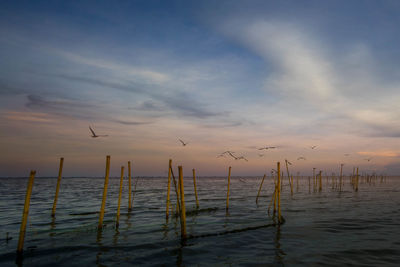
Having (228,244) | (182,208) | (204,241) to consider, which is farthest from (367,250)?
(182,208)

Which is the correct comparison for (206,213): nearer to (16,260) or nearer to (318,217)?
(318,217)

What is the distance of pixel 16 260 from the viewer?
876cm

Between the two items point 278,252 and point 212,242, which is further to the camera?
point 212,242

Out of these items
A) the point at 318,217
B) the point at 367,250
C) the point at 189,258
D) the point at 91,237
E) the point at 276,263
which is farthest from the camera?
the point at 318,217

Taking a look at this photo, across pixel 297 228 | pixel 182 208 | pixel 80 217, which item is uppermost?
pixel 182 208

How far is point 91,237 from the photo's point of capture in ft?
38.4

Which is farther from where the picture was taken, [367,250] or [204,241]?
[204,241]

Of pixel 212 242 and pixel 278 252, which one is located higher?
pixel 278 252

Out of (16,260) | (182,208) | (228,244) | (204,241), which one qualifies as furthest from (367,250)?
(16,260)

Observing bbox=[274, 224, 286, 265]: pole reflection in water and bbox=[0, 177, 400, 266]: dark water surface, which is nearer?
bbox=[274, 224, 286, 265]: pole reflection in water

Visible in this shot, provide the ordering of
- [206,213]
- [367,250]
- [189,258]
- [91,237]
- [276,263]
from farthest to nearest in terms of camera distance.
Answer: [206,213] < [91,237] < [367,250] < [189,258] < [276,263]

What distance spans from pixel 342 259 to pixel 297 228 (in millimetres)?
4624

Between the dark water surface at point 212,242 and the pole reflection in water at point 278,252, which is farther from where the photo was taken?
the dark water surface at point 212,242

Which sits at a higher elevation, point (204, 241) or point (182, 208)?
point (182, 208)
